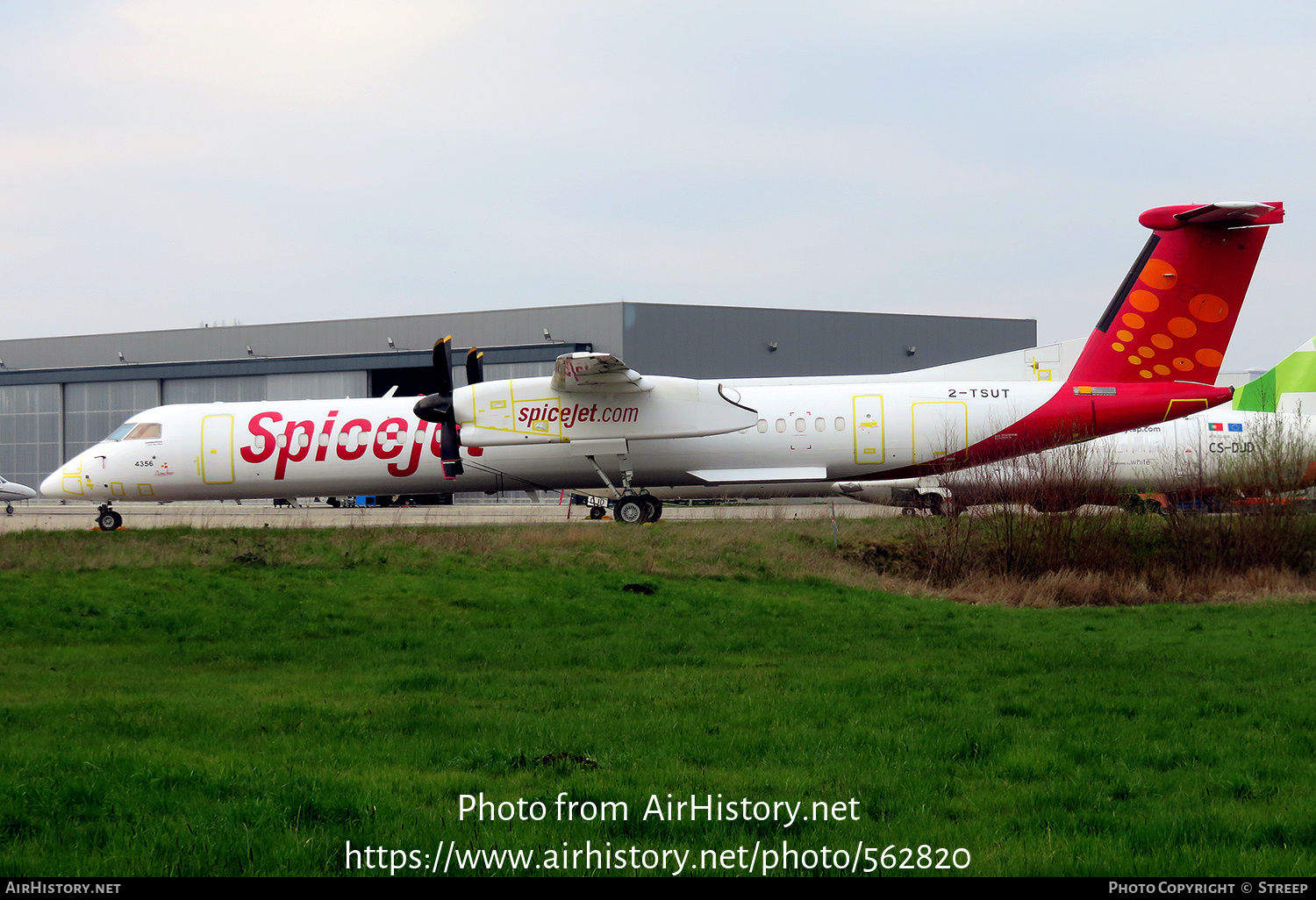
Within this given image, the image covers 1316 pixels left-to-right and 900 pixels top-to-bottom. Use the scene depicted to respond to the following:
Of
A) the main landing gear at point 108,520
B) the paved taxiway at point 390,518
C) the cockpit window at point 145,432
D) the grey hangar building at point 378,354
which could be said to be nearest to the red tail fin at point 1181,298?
the paved taxiway at point 390,518

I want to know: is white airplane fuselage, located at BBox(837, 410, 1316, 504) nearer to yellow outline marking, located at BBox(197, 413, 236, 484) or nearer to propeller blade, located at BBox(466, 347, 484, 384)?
propeller blade, located at BBox(466, 347, 484, 384)

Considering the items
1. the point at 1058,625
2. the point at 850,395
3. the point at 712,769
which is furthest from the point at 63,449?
the point at 712,769

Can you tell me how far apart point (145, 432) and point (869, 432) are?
18.8 m

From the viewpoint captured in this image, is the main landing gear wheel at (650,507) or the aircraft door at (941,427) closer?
the aircraft door at (941,427)

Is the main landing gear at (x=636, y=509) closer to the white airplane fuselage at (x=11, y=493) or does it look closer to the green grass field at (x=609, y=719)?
the green grass field at (x=609, y=719)

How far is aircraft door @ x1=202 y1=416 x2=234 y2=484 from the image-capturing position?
27.8 metres

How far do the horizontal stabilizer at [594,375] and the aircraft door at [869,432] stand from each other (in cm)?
541

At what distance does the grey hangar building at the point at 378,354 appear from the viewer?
5334 cm

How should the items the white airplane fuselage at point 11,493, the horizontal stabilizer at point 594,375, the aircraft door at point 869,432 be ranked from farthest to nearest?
1. the white airplane fuselage at point 11,493
2. the aircraft door at point 869,432
3. the horizontal stabilizer at point 594,375

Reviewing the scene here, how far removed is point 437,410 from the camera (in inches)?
1036

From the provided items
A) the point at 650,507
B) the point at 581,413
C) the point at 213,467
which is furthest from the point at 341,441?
the point at 650,507

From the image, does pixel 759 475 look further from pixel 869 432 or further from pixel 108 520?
pixel 108 520

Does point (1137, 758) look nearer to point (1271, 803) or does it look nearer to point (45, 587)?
point (1271, 803)

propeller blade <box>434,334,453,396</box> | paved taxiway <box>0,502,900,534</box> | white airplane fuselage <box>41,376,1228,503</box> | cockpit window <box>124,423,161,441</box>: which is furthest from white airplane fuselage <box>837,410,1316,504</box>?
cockpit window <box>124,423,161,441</box>
